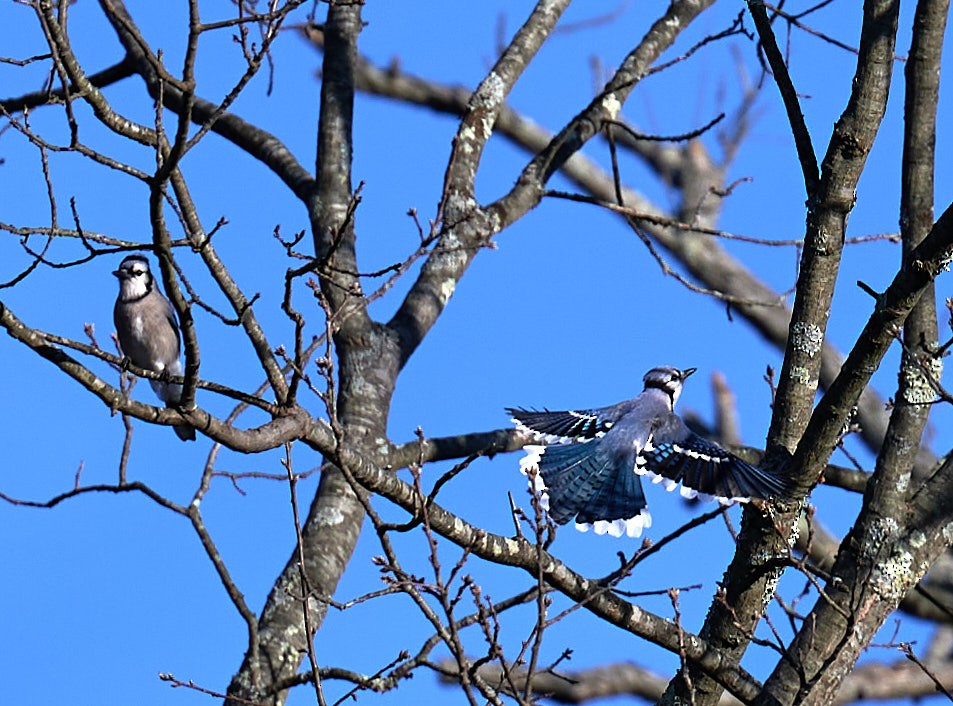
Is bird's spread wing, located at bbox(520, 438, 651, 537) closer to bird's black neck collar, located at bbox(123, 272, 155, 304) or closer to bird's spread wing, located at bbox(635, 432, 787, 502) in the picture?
bird's spread wing, located at bbox(635, 432, 787, 502)

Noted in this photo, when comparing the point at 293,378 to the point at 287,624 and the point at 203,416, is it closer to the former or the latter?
the point at 203,416

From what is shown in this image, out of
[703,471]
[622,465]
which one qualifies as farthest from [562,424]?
[703,471]

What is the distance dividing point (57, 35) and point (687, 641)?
7.90 ft

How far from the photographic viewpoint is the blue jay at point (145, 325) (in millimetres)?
5793

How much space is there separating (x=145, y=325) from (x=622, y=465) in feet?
8.45

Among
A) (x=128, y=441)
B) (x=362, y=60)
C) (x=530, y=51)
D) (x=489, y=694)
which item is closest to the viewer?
(x=489, y=694)

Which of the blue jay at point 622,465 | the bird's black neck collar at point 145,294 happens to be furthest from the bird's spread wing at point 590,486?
the bird's black neck collar at point 145,294

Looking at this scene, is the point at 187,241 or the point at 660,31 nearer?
the point at 187,241

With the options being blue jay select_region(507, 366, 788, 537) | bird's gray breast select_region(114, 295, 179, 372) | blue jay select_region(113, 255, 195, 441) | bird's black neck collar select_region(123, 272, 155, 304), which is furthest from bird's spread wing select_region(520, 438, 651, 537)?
bird's black neck collar select_region(123, 272, 155, 304)

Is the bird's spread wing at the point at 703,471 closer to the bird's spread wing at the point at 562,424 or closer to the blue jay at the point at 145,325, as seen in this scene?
the bird's spread wing at the point at 562,424

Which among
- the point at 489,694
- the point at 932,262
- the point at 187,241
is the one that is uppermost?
the point at 187,241

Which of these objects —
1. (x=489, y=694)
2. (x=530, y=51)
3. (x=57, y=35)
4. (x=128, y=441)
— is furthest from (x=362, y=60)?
(x=489, y=694)

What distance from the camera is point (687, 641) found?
11.5 feet

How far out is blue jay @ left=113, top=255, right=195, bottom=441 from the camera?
5793 mm
